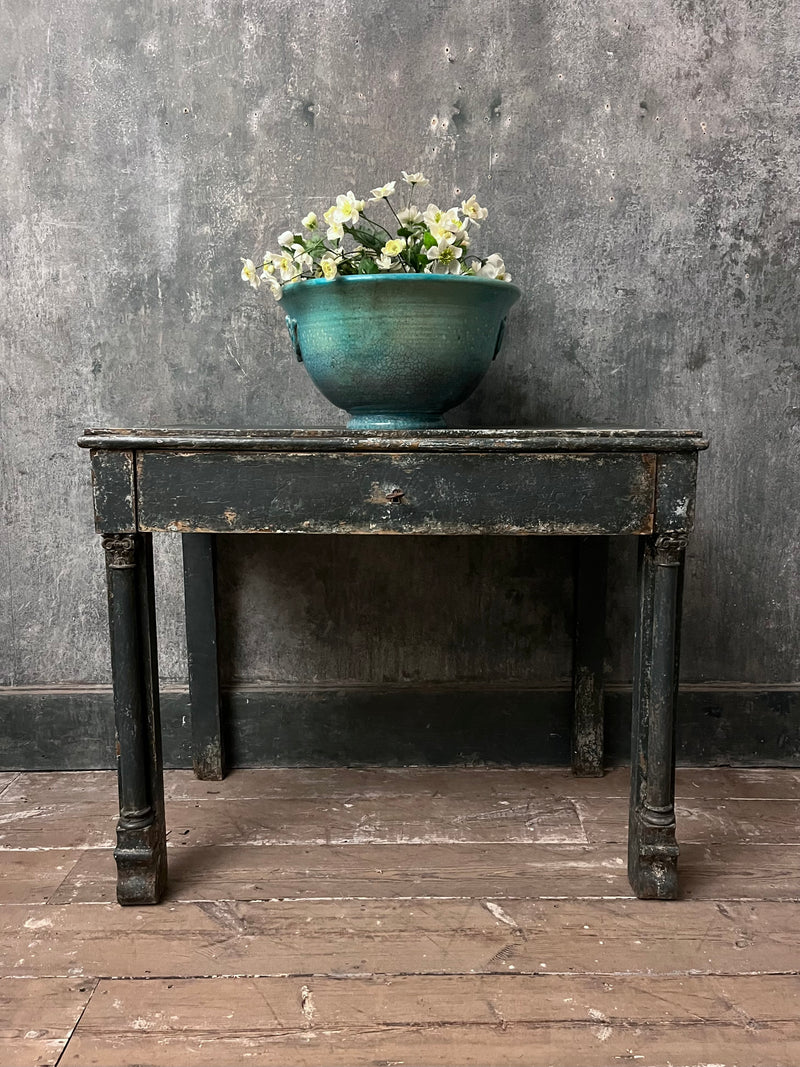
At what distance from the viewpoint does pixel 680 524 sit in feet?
4.08

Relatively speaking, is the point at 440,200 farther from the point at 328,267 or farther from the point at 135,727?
the point at 135,727

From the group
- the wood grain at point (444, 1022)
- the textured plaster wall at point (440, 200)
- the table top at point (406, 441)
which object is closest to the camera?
the wood grain at point (444, 1022)

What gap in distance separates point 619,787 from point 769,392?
92 centimetres

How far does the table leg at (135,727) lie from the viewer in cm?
129

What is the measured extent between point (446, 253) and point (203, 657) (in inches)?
39.2

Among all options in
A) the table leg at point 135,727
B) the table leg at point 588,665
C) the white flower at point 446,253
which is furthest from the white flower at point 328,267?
the table leg at point 588,665

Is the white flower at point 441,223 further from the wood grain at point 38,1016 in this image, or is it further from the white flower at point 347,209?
the wood grain at point 38,1016

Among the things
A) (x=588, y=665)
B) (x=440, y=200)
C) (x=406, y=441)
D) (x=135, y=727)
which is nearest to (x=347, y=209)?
(x=406, y=441)

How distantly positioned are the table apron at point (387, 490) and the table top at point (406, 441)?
1 centimetres

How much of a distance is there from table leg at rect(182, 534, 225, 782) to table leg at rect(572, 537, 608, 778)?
788 millimetres

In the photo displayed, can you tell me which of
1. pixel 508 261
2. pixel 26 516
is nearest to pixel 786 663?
pixel 508 261

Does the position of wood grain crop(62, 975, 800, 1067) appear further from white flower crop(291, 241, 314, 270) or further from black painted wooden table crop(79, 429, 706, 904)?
white flower crop(291, 241, 314, 270)

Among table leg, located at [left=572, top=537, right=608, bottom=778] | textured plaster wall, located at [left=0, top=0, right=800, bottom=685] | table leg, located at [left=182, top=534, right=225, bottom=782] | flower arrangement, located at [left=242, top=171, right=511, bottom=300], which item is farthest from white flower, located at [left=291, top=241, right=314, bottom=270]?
table leg, located at [left=572, top=537, right=608, bottom=778]

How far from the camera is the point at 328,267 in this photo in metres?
1.25
